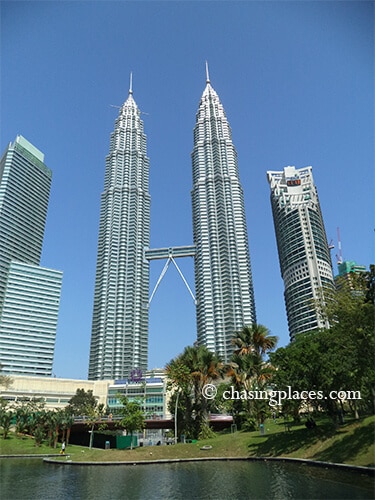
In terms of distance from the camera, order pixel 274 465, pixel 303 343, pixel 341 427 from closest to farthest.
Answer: pixel 274 465 → pixel 341 427 → pixel 303 343

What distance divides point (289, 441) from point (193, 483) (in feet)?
61.3

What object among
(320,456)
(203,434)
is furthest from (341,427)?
(203,434)

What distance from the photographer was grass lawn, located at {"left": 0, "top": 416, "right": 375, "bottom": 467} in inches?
1288

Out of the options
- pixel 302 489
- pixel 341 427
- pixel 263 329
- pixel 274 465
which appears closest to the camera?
pixel 302 489

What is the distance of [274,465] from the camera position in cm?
3706

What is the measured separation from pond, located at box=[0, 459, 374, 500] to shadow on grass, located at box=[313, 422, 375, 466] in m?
1.92

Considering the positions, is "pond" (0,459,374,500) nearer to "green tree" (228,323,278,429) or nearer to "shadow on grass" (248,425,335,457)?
"shadow on grass" (248,425,335,457)

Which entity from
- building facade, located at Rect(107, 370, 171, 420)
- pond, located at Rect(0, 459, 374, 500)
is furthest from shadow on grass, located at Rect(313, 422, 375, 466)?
building facade, located at Rect(107, 370, 171, 420)

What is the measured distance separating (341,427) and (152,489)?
23.4 meters

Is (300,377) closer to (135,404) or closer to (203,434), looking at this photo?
(203,434)

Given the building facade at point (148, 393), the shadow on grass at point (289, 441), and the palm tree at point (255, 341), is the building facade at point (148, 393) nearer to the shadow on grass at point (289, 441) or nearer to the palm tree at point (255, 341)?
the palm tree at point (255, 341)

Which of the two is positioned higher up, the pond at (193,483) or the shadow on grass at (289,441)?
the shadow on grass at (289,441)

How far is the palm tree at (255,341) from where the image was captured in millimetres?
58656
